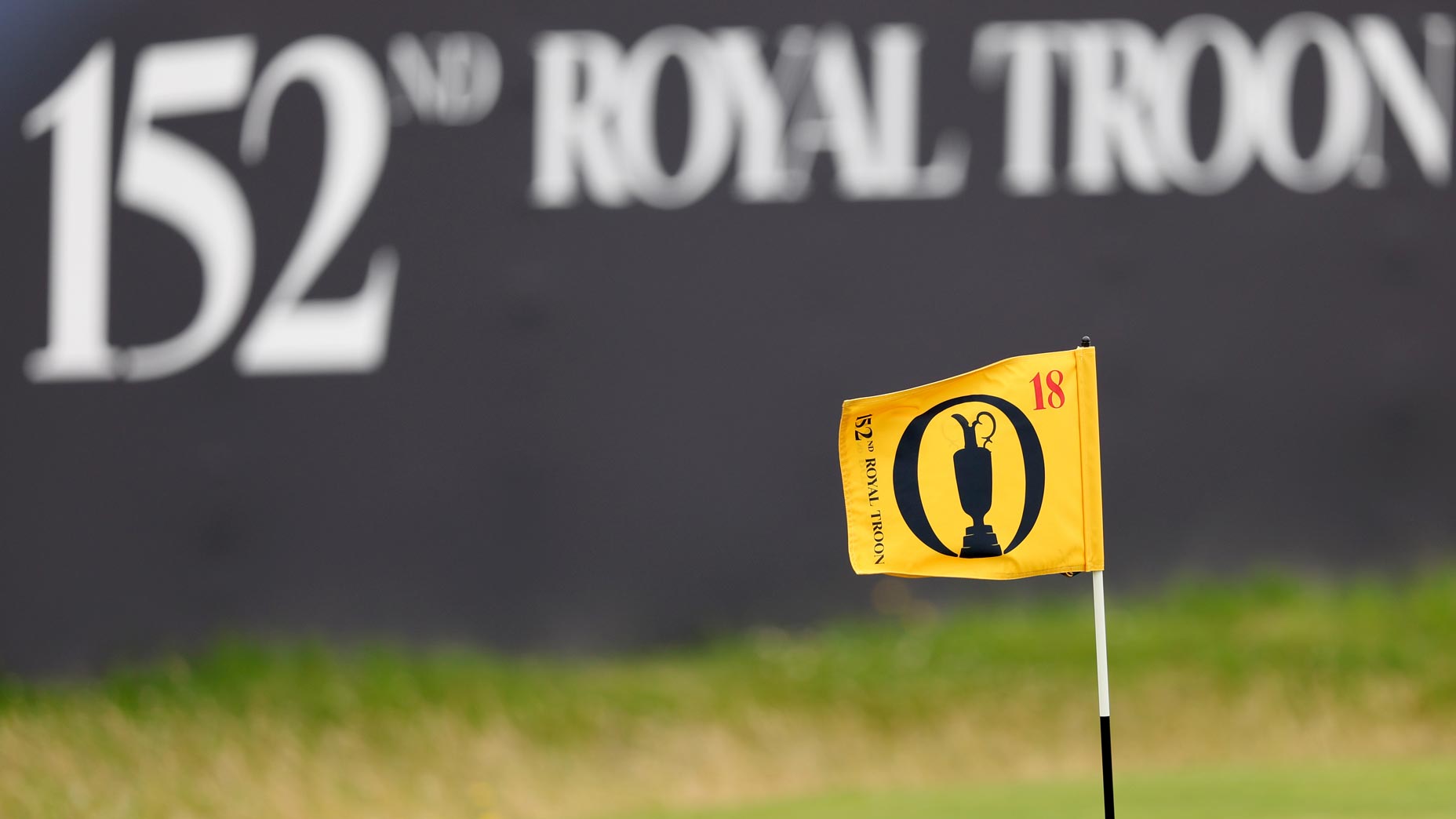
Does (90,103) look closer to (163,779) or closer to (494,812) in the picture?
(163,779)

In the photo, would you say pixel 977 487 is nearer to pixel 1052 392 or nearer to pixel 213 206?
pixel 1052 392

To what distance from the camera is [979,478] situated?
470 centimetres

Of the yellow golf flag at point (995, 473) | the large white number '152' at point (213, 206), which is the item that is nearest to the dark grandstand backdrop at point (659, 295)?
the large white number '152' at point (213, 206)

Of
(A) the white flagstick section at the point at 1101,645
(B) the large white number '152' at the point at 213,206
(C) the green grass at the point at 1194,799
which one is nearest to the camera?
(A) the white flagstick section at the point at 1101,645

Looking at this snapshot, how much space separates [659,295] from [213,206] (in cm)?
271

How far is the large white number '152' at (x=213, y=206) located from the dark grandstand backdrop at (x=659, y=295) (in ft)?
0.07

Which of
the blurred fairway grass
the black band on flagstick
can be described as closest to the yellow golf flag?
the black band on flagstick

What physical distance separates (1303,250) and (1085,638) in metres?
2.59

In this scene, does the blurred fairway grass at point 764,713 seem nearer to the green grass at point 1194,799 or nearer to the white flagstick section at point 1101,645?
the green grass at point 1194,799

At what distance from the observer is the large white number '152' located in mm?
9312

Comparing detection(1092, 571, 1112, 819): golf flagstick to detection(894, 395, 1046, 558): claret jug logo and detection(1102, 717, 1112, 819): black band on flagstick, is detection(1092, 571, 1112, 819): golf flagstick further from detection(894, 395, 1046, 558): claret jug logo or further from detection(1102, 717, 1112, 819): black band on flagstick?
detection(894, 395, 1046, 558): claret jug logo

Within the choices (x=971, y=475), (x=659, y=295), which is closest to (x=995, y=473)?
(x=971, y=475)

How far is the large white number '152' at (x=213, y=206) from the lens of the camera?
9312 mm

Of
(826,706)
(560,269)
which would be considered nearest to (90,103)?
(560,269)
